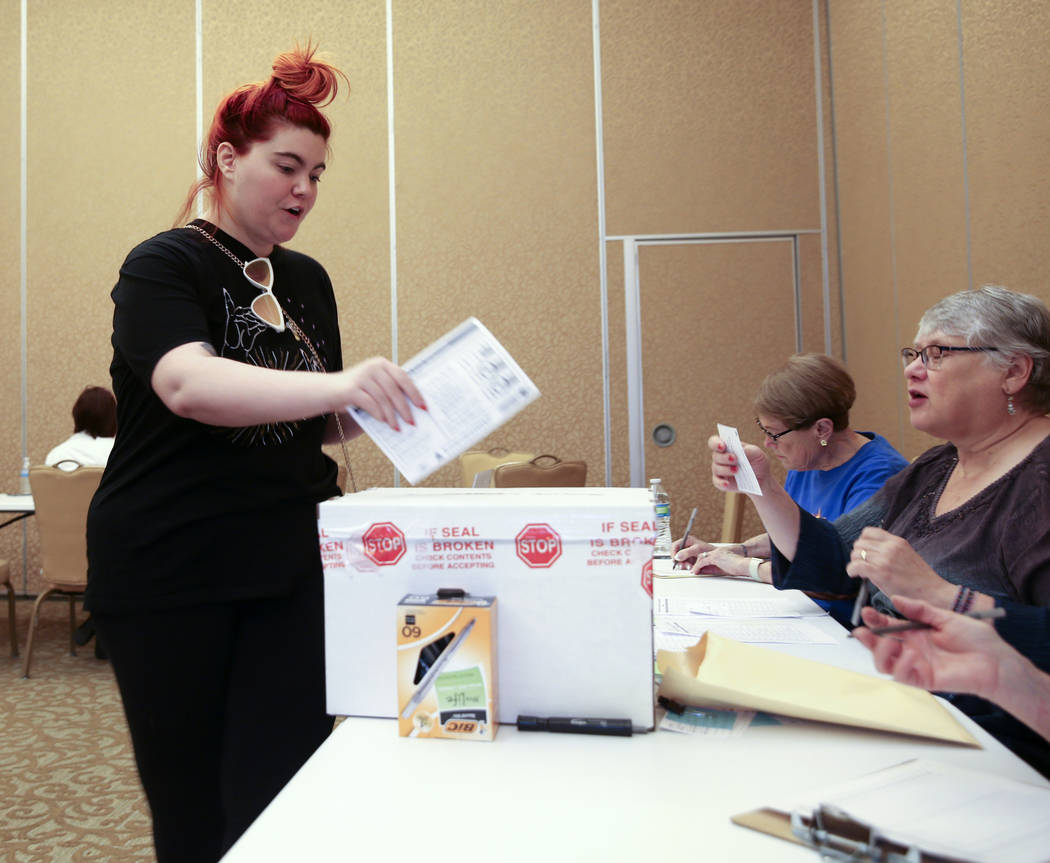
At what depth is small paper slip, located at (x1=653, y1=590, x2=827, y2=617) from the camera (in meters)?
1.63

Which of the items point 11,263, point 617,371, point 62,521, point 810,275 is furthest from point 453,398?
point 11,263

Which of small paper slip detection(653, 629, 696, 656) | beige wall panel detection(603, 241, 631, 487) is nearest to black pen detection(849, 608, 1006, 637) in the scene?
small paper slip detection(653, 629, 696, 656)

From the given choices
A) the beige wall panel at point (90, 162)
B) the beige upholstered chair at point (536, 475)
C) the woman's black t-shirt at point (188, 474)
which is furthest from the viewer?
the beige wall panel at point (90, 162)

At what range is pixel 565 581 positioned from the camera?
102 centimetres

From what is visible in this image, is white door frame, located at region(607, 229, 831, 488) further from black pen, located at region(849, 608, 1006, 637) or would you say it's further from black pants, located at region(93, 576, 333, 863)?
black pen, located at region(849, 608, 1006, 637)

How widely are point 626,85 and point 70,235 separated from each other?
11.6 feet

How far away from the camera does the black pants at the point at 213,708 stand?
1.20 m

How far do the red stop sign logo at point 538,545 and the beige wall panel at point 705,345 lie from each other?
4.02m

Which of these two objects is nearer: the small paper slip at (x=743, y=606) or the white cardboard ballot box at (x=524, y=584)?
the white cardboard ballot box at (x=524, y=584)

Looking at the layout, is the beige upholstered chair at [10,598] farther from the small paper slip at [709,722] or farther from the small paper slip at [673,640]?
the small paper slip at [709,722]

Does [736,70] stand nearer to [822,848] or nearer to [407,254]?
[407,254]

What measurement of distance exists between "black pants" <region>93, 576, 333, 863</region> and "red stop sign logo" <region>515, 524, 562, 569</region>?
0.45 m

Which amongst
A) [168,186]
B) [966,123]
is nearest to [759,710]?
[966,123]

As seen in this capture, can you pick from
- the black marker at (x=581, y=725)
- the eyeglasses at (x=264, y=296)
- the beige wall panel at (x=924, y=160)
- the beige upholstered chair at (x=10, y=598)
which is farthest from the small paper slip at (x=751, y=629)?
the beige upholstered chair at (x=10, y=598)
